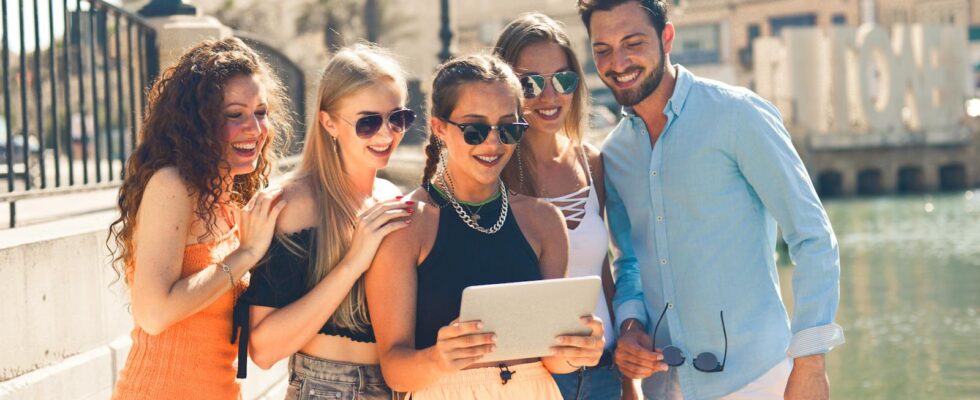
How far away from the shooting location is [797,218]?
144 inches

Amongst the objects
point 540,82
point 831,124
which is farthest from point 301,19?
point 540,82

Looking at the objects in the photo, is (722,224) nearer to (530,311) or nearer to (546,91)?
(546,91)

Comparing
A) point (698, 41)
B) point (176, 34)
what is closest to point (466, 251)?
point (176, 34)

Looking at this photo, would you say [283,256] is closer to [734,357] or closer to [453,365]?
[453,365]

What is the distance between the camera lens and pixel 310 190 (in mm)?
3559

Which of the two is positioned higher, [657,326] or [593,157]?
[593,157]

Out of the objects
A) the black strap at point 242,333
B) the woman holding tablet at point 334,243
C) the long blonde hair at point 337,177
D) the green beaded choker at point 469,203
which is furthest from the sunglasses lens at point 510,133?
the black strap at point 242,333

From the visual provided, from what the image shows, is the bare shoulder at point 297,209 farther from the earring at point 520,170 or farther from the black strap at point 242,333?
the earring at point 520,170

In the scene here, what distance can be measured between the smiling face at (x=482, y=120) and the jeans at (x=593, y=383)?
2.71 ft

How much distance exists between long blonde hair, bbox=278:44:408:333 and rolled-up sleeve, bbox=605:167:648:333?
1.00m

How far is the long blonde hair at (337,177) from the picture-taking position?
3.47 metres

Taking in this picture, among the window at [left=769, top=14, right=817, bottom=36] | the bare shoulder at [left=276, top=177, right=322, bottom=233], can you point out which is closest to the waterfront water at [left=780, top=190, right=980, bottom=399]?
the bare shoulder at [left=276, top=177, right=322, bottom=233]

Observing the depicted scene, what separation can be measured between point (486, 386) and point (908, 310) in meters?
18.2

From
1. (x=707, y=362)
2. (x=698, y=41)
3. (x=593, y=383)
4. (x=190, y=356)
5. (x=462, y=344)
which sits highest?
(x=698, y=41)
